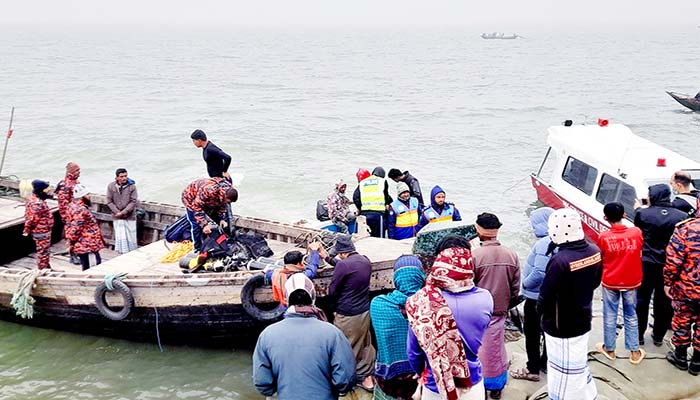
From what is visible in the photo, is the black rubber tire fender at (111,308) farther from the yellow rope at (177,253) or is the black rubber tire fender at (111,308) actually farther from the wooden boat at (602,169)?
the wooden boat at (602,169)

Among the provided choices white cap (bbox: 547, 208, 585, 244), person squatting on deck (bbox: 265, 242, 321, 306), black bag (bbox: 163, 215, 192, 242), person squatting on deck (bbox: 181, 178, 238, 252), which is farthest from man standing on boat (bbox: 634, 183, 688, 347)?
black bag (bbox: 163, 215, 192, 242)

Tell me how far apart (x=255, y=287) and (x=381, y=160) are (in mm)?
17719

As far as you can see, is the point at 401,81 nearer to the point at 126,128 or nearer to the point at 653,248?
the point at 126,128

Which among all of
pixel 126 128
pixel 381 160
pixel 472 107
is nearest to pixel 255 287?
pixel 381 160

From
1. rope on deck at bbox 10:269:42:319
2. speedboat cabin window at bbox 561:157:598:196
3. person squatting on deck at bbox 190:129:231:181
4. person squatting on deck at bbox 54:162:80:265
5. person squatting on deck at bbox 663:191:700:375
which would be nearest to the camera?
person squatting on deck at bbox 663:191:700:375

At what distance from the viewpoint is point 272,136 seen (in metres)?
30.0

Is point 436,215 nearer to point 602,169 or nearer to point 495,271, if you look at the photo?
point 495,271

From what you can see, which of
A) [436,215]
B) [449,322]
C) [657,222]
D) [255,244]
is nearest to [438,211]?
[436,215]

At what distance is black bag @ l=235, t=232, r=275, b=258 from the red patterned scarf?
464 cm

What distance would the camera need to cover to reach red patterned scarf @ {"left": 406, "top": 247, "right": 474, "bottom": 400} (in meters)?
4.00

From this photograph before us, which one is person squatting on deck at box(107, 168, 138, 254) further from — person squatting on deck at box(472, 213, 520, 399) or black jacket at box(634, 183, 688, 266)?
black jacket at box(634, 183, 688, 266)

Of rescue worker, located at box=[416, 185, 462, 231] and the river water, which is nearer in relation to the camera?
the river water

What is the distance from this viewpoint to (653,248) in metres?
6.46

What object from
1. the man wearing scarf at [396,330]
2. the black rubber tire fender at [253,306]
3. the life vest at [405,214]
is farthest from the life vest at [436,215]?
the man wearing scarf at [396,330]
